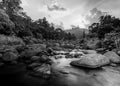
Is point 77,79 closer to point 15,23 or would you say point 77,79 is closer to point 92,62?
point 92,62

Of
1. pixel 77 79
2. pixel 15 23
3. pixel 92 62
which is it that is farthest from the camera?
pixel 15 23

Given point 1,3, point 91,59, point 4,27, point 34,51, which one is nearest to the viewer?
point 91,59

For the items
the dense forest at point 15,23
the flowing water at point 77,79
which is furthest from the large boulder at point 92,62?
the dense forest at point 15,23

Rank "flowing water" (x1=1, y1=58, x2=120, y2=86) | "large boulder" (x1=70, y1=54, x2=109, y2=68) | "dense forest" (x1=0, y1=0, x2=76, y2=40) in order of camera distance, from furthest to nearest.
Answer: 1. "dense forest" (x1=0, y1=0, x2=76, y2=40)
2. "large boulder" (x1=70, y1=54, x2=109, y2=68)
3. "flowing water" (x1=1, y1=58, x2=120, y2=86)

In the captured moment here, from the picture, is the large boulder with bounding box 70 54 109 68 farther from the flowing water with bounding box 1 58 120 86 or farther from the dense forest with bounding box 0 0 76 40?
the dense forest with bounding box 0 0 76 40

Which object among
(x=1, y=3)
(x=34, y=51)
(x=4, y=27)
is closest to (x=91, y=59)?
(x=34, y=51)

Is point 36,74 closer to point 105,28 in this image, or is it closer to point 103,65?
point 103,65

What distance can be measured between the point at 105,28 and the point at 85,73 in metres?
31.1

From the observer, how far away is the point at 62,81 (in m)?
6.59

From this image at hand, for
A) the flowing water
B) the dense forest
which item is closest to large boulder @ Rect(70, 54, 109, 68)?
the flowing water

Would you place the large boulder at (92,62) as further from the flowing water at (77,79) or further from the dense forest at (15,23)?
the dense forest at (15,23)

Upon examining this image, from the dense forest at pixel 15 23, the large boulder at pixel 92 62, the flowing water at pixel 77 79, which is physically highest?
the dense forest at pixel 15 23

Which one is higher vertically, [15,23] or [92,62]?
[15,23]

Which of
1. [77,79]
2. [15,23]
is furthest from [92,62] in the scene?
[15,23]
